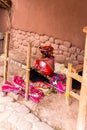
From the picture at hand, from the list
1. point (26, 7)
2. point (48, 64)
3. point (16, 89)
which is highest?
point (26, 7)

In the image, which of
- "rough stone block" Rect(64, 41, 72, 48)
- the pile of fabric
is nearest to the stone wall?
"rough stone block" Rect(64, 41, 72, 48)

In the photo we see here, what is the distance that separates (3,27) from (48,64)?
3.28 meters

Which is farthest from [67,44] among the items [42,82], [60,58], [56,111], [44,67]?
[56,111]

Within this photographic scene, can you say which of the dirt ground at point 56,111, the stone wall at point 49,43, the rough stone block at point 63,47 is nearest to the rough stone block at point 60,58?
the stone wall at point 49,43

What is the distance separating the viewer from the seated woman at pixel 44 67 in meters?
4.23

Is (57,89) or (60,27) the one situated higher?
(60,27)

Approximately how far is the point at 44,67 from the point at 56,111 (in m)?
1.04

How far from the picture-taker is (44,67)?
13.9 ft

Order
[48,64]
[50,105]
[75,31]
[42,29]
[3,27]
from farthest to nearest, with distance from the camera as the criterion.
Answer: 1. [3,27]
2. [42,29]
3. [75,31]
4. [48,64]
5. [50,105]

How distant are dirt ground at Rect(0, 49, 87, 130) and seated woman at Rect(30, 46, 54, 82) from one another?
1.63 ft

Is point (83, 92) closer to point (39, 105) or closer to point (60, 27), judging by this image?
point (39, 105)

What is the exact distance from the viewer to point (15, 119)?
10.6 ft

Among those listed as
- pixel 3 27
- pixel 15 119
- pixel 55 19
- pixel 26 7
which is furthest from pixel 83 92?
pixel 3 27

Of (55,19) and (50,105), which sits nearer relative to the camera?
(50,105)
